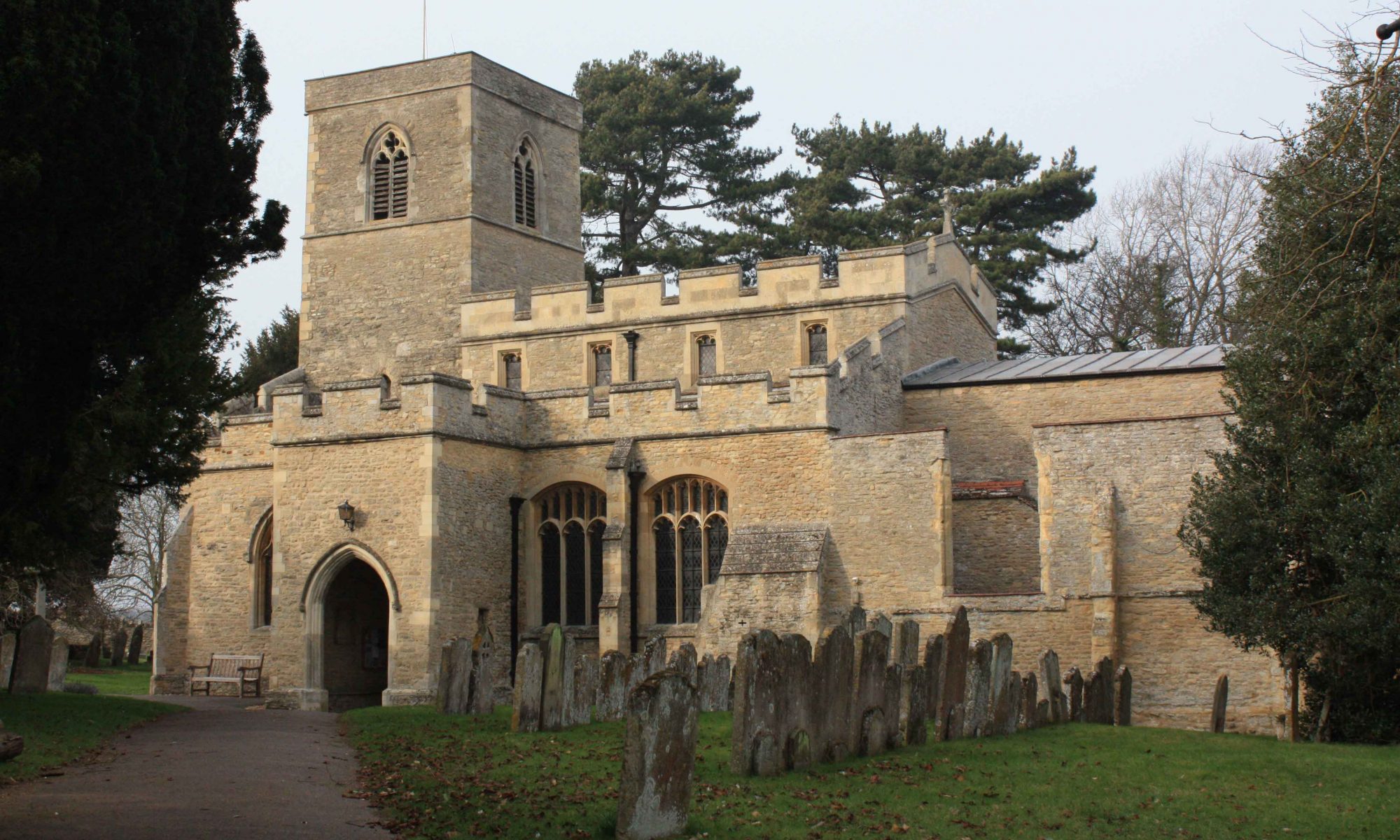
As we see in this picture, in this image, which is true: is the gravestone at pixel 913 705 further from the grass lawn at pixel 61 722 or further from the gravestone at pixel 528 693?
the grass lawn at pixel 61 722

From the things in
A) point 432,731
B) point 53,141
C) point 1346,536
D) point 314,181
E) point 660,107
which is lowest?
point 432,731

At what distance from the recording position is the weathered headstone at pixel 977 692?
15812 mm

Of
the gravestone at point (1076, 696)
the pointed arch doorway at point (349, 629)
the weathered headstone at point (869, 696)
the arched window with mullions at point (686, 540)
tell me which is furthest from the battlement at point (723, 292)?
the weathered headstone at point (869, 696)

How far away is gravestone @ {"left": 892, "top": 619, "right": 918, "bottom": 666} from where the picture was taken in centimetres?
1676

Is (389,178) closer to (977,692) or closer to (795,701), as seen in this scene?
(977,692)

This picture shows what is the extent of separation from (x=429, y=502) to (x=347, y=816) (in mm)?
12426

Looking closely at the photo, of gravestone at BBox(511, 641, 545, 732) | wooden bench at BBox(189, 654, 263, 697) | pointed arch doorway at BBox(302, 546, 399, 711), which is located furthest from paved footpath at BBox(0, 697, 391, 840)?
wooden bench at BBox(189, 654, 263, 697)

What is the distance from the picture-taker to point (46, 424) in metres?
11.2

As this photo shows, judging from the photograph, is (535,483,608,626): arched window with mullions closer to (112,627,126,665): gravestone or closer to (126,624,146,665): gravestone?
(112,627,126,665): gravestone

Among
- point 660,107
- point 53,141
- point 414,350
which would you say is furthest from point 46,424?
point 660,107

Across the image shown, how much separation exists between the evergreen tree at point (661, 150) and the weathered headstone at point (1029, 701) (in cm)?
3066

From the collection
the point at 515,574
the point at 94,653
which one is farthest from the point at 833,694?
the point at 94,653

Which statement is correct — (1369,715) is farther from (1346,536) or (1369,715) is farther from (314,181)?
(314,181)

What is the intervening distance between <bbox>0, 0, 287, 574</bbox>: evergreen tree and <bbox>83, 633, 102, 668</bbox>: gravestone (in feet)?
73.6
